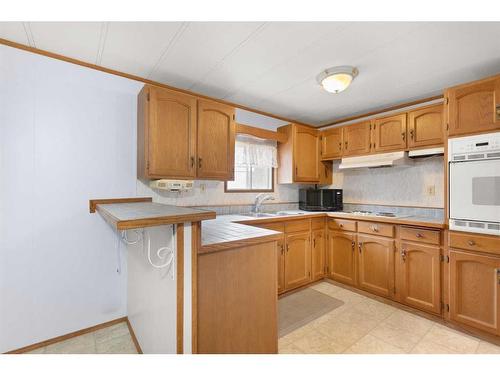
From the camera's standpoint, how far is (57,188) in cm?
185

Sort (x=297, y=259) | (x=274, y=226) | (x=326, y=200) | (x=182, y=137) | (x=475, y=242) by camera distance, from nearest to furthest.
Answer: (x=475, y=242) → (x=182, y=137) → (x=274, y=226) → (x=297, y=259) → (x=326, y=200)

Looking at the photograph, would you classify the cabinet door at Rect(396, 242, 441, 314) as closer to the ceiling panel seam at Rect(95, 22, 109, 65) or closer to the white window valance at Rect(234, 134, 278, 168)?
the white window valance at Rect(234, 134, 278, 168)

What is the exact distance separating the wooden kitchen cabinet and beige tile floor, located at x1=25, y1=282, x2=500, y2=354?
135cm

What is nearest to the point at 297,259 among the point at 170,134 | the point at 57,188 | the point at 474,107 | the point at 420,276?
the point at 420,276

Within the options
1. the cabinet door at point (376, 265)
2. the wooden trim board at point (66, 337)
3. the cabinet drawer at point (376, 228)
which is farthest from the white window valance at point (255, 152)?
the wooden trim board at point (66, 337)

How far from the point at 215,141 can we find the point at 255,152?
861 mm

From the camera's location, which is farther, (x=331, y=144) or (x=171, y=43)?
(x=331, y=144)

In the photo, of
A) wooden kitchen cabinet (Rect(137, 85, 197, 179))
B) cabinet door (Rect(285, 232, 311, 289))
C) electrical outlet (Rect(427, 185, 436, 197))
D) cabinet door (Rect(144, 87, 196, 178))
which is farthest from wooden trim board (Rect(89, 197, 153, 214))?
electrical outlet (Rect(427, 185, 436, 197))

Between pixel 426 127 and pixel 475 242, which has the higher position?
pixel 426 127

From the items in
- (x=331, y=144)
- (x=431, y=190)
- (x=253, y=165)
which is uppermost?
(x=331, y=144)

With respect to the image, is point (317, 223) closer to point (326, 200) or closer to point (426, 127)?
point (326, 200)

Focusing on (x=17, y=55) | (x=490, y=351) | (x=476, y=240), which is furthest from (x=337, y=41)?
(x=490, y=351)

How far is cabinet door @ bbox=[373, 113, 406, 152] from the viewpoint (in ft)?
8.57

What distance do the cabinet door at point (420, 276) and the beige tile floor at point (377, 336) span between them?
15 cm
